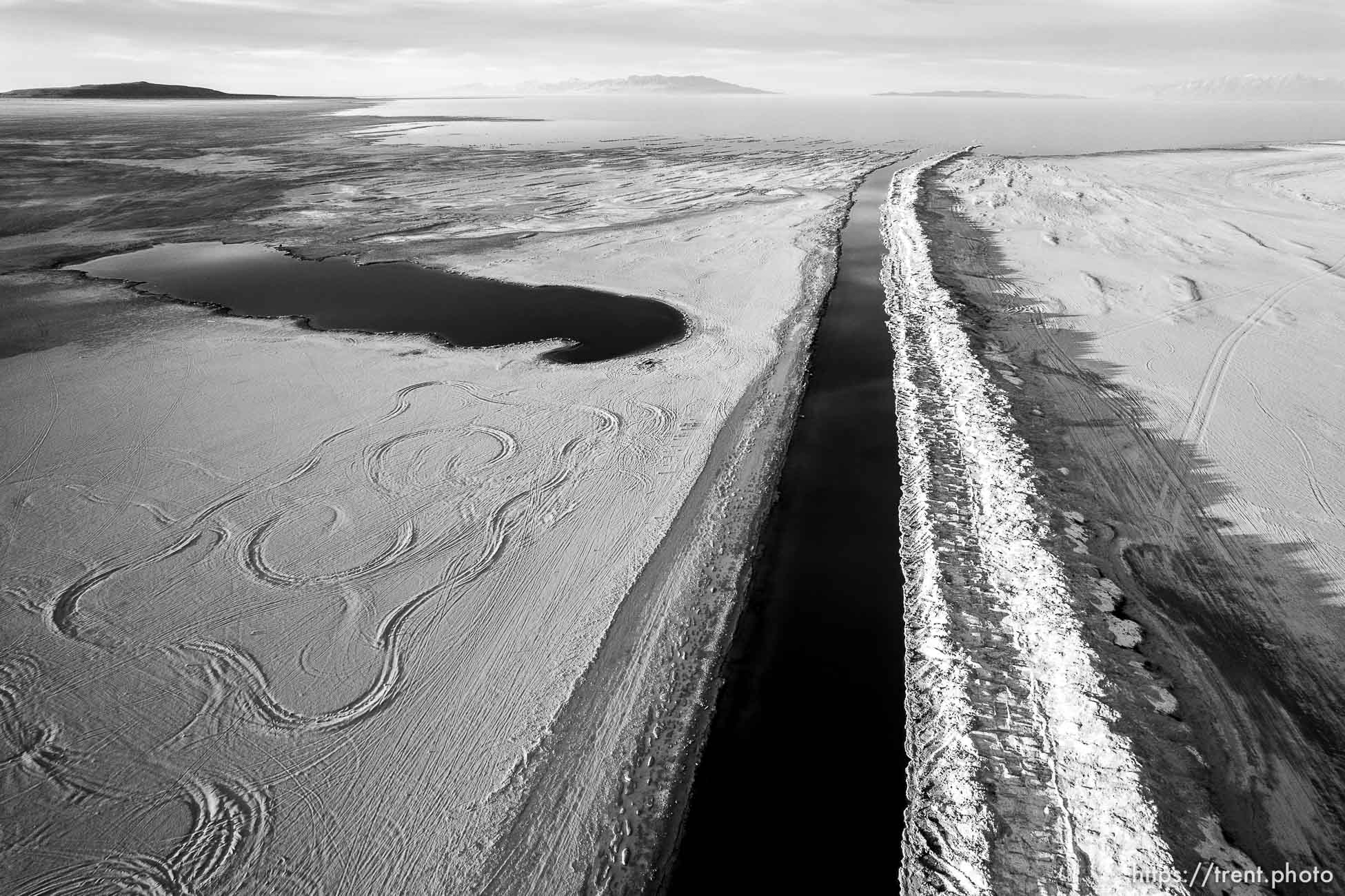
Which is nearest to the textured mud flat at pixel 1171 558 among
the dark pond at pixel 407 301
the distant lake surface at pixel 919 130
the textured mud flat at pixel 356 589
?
the textured mud flat at pixel 356 589

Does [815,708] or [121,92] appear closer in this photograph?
[815,708]

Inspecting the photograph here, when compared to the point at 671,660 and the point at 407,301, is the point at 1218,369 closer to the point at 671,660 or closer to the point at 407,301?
the point at 671,660

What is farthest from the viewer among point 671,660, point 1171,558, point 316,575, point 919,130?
point 919,130

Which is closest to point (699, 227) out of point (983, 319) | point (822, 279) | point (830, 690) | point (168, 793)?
point (822, 279)

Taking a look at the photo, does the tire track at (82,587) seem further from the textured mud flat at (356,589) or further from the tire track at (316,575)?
the tire track at (316,575)

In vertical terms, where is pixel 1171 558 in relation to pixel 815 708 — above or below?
above

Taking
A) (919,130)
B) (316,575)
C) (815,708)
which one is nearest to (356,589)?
(316,575)
